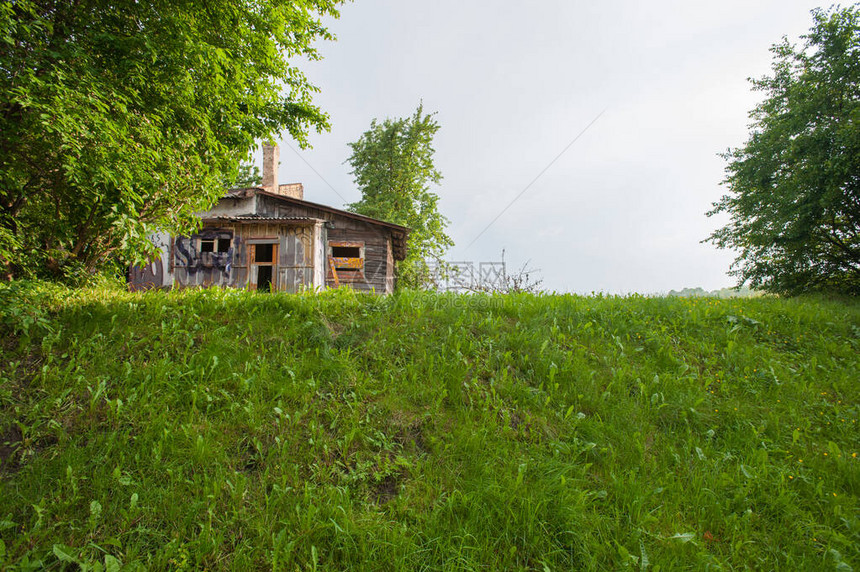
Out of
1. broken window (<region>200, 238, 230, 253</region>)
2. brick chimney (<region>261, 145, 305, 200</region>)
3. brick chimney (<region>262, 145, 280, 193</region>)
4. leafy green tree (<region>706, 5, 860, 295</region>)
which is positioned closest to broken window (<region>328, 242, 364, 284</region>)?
broken window (<region>200, 238, 230, 253</region>)

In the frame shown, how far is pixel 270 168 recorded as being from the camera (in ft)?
65.3

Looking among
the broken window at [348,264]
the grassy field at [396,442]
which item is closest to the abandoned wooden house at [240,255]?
the broken window at [348,264]

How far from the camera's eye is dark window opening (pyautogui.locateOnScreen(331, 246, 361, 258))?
16922mm

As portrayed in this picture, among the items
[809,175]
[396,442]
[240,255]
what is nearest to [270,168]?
[240,255]

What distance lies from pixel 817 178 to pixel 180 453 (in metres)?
18.9

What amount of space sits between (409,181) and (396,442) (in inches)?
1011

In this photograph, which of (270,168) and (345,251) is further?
(270,168)

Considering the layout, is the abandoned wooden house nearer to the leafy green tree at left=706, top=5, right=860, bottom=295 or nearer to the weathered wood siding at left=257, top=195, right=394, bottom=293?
the weathered wood siding at left=257, top=195, right=394, bottom=293

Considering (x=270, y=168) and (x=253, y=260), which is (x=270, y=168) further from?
(x=253, y=260)

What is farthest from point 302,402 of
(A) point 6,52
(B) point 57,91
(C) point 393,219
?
(C) point 393,219

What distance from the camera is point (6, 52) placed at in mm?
4523

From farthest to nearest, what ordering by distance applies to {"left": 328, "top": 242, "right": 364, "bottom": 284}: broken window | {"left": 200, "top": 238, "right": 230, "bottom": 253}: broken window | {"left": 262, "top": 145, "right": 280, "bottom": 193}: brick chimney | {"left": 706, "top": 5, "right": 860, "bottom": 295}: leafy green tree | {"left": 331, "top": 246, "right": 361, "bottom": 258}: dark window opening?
{"left": 262, "top": 145, "right": 280, "bottom": 193}: brick chimney
{"left": 331, "top": 246, "right": 361, "bottom": 258}: dark window opening
{"left": 328, "top": 242, "right": 364, "bottom": 284}: broken window
{"left": 200, "top": 238, "right": 230, "bottom": 253}: broken window
{"left": 706, "top": 5, "right": 860, "bottom": 295}: leafy green tree

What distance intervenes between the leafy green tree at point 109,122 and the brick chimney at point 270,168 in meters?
13.7

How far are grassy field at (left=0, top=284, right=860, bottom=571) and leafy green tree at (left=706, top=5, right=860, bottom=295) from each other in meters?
10.9
